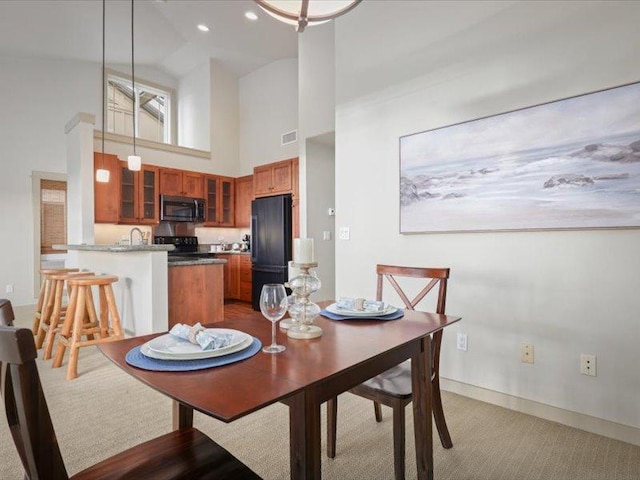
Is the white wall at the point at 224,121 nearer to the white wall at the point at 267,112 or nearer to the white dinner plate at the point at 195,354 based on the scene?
the white wall at the point at 267,112

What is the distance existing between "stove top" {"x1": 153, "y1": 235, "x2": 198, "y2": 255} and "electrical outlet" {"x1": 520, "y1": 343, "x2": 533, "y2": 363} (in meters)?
5.15

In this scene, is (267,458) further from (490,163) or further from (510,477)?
(490,163)

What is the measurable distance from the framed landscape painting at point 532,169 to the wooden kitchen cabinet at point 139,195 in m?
4.28

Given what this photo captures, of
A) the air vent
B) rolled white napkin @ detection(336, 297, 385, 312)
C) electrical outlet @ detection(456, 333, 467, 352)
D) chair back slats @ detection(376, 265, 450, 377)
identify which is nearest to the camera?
rolled white napkin @ detection(336, 297, 385, 312)

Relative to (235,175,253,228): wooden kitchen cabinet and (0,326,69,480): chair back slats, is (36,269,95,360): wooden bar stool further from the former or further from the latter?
(235,175,253,228): wooden kitchen cabinet

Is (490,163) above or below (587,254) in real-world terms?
above

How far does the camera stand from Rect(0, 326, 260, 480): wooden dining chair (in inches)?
28.8

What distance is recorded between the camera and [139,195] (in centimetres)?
542

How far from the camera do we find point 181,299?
11.4ft

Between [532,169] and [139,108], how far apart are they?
6855mm

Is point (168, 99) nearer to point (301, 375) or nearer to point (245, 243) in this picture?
point (245, 243)

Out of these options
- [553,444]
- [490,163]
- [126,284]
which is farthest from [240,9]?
[553,444]

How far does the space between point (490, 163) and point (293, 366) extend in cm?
197

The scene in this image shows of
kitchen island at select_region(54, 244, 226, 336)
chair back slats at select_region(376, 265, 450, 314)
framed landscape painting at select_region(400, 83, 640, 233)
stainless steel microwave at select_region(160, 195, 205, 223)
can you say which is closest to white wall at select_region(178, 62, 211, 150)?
stainless steel microwave at select_region(160, 195, 205, 223)
